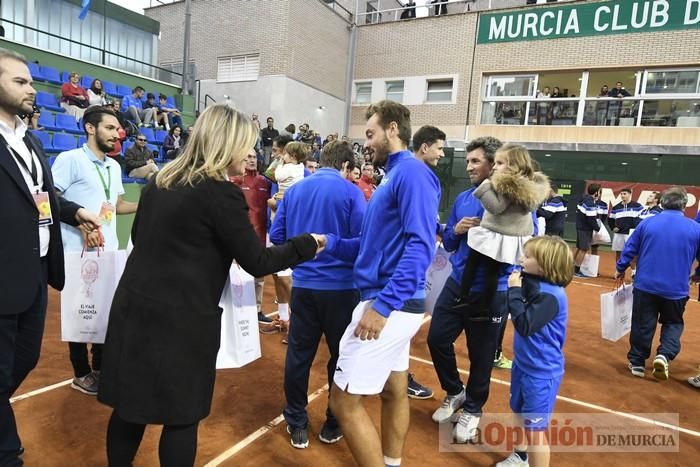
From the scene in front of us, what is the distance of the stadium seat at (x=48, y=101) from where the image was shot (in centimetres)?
1141

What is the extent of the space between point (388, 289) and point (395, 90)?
62.9 feet

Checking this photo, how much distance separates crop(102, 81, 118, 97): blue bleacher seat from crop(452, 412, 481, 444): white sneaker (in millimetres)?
14160

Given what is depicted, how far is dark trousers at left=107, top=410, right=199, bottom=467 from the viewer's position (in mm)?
1855

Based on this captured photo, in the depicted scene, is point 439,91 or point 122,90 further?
point 439,91

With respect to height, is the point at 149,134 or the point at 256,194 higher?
the point at 149,134

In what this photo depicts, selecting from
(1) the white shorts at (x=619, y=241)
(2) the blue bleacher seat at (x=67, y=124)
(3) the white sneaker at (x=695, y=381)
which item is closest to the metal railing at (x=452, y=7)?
(1) the white shorts at (x=619, y=241)

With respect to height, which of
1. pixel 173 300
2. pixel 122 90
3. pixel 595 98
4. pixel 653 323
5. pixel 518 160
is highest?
pixel 595 98

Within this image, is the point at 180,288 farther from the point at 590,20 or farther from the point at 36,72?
the point at 590,20

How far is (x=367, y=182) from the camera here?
293 inches

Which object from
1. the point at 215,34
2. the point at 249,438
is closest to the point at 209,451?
the point at 249,438

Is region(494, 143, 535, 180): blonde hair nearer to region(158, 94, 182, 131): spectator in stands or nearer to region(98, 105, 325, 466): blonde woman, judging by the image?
region(98, 105, 325, 466): blonde woman

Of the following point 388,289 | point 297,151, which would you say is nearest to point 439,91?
point 297,151

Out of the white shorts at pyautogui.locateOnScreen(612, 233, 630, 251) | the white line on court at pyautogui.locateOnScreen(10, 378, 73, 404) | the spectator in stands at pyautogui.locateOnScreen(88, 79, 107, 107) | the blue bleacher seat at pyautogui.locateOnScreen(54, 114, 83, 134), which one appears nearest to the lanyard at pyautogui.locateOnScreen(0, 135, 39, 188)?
the white line on court at pyautogui.locateOnScreen(10, 378, 73, 404)

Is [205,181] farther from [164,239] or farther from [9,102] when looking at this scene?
[9,102]
